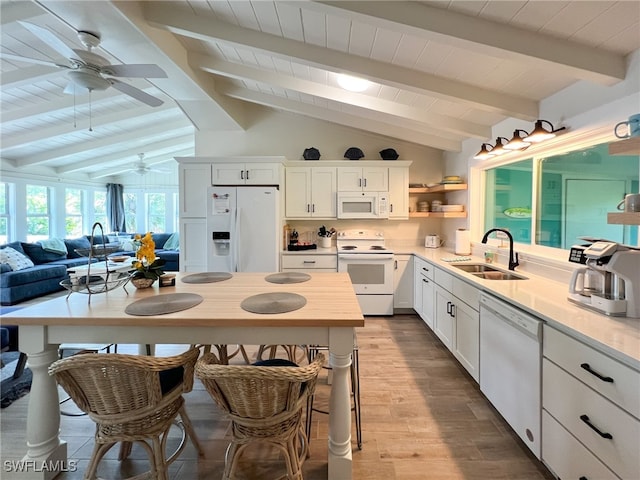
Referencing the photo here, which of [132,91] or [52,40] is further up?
[52,40]

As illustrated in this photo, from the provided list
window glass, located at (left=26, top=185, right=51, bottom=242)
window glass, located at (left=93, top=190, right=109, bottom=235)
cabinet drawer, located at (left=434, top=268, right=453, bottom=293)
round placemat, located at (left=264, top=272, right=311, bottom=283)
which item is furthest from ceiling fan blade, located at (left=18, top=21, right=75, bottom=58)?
window glass, located at (left=93, top=190, right=109, bottom=235)

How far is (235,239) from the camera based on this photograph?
3924mm

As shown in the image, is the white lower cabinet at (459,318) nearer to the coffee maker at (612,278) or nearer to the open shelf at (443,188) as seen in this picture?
the coffee maker at (612,278)

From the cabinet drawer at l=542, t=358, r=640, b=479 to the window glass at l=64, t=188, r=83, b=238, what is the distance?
9.28m

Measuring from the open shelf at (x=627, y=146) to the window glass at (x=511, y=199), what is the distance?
1.47 metres

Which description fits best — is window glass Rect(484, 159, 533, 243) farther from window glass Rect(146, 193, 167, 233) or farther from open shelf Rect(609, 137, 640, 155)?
window glass Rect(146, 193, 167, 233)

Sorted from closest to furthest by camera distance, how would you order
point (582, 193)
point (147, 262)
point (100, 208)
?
point (147, 262), point (582, 193), point (100, 208)

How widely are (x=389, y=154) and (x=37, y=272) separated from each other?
582 centimetres

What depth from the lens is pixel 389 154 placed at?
174 inches

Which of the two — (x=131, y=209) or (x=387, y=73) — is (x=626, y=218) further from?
(x=131, y=209)

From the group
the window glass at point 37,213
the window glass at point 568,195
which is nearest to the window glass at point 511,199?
the window glass at point 568,195

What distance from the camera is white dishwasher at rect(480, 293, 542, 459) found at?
1615mm

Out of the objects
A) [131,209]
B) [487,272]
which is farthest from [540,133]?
[131,209]

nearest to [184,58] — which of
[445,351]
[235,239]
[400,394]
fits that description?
[235,239]
